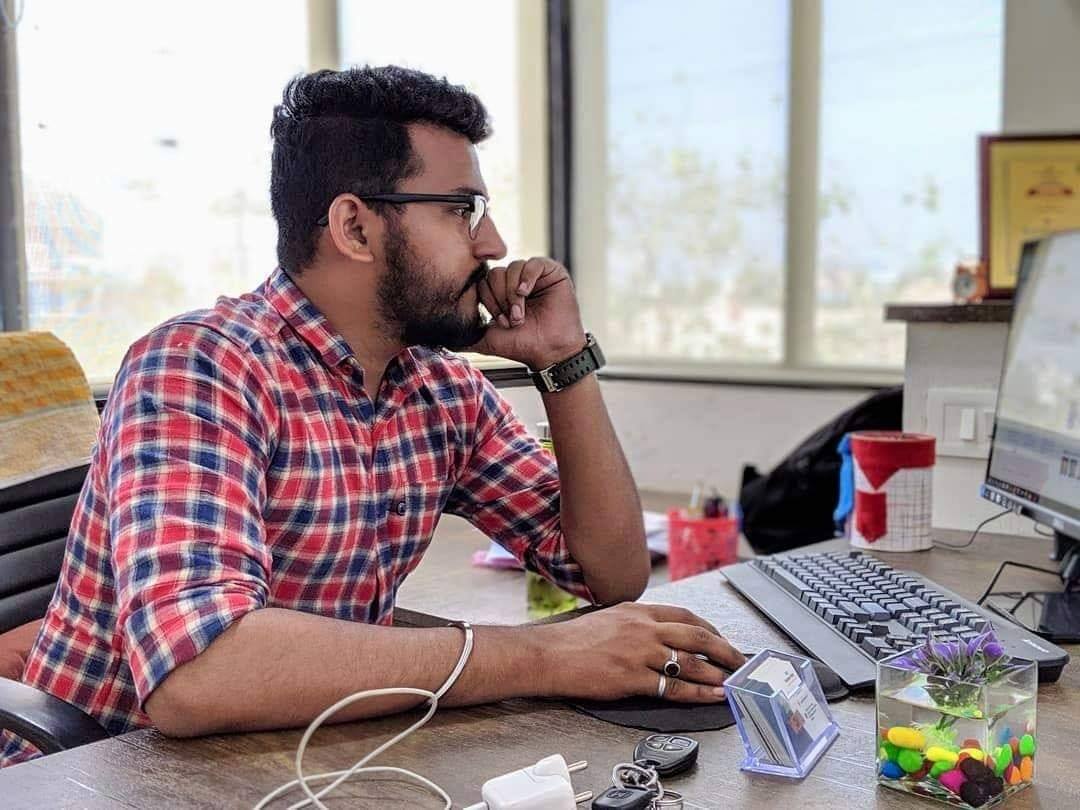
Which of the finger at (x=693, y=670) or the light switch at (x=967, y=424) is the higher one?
the light switch at (x=967, y=424)

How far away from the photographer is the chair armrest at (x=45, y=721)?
992mm

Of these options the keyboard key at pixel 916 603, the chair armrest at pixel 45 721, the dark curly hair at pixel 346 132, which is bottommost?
the chair armrest at pixel 45 721

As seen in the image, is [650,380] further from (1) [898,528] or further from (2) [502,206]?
(1) [898,528]

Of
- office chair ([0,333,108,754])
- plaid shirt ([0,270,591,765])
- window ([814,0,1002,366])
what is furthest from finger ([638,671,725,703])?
window ([814,0,1002,366])

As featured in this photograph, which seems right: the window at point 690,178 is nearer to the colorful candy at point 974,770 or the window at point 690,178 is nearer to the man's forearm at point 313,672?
the man's forearm at point 313,672

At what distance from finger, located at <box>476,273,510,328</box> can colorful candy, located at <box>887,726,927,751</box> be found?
759mm

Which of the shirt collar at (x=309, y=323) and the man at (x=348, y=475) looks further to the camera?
the shirt collar at (x=309, y=323)

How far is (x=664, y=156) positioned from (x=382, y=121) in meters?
2.90

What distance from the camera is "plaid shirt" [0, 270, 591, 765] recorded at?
0.93m

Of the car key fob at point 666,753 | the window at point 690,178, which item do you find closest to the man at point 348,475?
the car key fob at point 666,753

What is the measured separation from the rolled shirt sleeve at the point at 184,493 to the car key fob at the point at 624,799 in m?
0.34

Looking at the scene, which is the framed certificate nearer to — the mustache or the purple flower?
the mustache

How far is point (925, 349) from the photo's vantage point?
179 cm

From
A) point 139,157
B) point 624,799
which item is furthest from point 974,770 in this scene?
point 139,157
